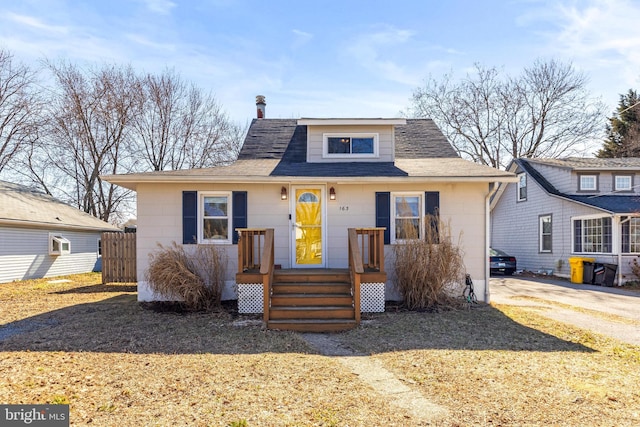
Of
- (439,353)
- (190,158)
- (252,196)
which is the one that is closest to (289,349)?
(439,353)

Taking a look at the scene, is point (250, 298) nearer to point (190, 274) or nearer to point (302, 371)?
point (190, 274)

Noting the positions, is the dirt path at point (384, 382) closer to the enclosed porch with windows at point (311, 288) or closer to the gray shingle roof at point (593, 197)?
the enclosed porch with windows at point (311, 288)

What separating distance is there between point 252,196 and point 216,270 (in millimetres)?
1810

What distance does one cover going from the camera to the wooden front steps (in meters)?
6.78

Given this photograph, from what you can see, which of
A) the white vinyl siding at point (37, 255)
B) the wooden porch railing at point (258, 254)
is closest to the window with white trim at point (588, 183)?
the wooden porch railing at point (258, 254)

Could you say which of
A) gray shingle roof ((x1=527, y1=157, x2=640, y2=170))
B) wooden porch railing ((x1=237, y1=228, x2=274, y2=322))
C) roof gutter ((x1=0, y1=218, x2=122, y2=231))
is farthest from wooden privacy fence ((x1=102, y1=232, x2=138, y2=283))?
gray shingle roof ((x1=527, y1=157, x2=640, y2=170))

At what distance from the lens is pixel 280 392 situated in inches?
150

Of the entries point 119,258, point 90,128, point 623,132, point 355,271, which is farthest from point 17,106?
point 623,132

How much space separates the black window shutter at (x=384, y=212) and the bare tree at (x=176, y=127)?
17.5m

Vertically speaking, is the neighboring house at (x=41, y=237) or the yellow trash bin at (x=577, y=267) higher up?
the neighboring house at (x=41, y=237)

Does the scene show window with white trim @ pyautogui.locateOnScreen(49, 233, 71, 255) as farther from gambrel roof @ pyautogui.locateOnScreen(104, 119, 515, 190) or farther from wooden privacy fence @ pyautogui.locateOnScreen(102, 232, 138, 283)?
gambrel roof @ pyautogui.locateOnScreen(104, 119, 515, 190)

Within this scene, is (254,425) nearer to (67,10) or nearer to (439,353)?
(439,353)

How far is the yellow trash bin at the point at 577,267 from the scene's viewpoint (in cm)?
1397

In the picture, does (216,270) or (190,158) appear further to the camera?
(190,158)
